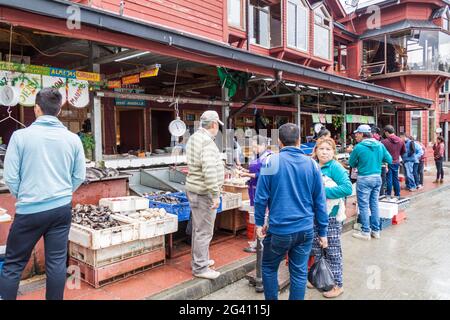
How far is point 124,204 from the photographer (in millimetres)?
4801

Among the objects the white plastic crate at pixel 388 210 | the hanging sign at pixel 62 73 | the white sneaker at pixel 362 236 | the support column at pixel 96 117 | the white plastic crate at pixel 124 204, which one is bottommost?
the white sneaker at pixel 362 236

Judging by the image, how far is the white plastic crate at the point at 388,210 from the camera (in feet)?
23.0

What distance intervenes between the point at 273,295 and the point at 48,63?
7118 millimetres

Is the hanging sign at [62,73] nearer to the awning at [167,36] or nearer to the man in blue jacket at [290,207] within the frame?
the awning at [167,36]

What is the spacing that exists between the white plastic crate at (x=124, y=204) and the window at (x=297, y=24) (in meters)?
10.0

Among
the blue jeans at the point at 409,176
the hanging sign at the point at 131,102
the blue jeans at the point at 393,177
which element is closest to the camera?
the blue jeans at the point at 393,177

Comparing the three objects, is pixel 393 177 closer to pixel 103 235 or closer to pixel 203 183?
pixel 203 183

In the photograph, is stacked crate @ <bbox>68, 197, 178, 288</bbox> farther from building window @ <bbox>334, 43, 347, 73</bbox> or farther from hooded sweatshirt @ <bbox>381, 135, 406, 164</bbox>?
building window @ <bbox>334, 43, 347, 73</bbox>

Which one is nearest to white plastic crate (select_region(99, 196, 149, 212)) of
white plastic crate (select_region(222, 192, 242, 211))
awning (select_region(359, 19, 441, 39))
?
white plastic crate (select_region(222, 192, 242, 211))

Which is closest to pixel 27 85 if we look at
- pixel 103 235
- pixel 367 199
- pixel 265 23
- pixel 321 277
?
pixel 103 235

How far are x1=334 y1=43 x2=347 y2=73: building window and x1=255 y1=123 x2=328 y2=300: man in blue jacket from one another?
17822 mm

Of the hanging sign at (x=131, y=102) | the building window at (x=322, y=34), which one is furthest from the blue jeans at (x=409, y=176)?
the hanging sign at (x=131, y=102)
